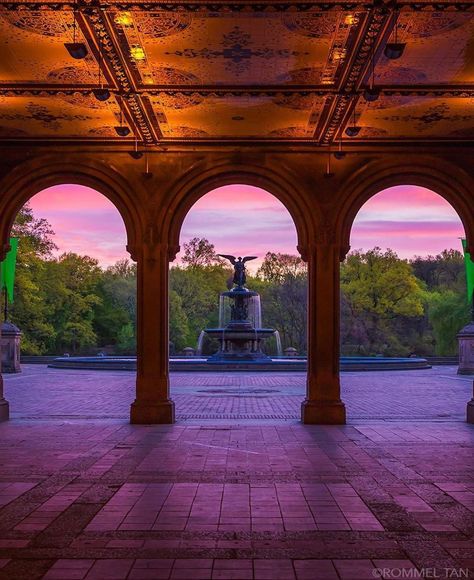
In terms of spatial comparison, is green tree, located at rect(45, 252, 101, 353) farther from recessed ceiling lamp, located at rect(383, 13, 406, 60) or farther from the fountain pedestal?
recessed ceiling lamp, located at rect(383, 13, 406, 60)

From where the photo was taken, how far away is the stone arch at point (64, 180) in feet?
41.4

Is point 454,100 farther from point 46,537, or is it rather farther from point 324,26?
point 46,537

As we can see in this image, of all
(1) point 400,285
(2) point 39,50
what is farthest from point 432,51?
(1) point 400,285

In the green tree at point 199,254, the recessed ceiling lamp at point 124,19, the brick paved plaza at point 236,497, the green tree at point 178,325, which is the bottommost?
the brick paved plaza at point 236,497

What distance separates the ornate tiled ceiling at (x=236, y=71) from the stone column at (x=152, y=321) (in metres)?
2.05

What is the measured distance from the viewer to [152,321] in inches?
503

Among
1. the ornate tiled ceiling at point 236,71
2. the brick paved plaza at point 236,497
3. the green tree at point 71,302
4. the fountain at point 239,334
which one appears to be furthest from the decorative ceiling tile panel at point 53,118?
the green tree at point 71,302

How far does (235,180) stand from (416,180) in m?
3.20

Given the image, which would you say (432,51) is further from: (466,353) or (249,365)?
(466,353)

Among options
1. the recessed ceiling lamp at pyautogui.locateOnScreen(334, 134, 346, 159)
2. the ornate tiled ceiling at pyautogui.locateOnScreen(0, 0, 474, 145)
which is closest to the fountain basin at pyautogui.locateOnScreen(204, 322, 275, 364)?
the recessed ceiling lamp at pyautogui.locateOnScreen(334, 134, 346, 159)

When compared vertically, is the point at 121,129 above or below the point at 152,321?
above

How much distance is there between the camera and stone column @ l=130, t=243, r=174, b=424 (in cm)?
1265

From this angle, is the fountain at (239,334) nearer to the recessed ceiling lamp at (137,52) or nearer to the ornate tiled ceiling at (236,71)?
the ornate tiled ceiling at (236,71)

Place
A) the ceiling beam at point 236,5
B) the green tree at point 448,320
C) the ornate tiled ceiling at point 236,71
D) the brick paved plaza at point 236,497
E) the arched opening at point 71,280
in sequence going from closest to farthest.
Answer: the brick paved plaza at point 236,497, the ceiling beam at point 236,5, the ornate tiled ceiling at point 236,71, the arched opening at point 71,280, the green tree at point 448,320
